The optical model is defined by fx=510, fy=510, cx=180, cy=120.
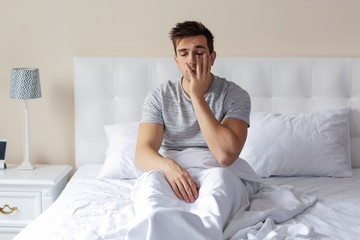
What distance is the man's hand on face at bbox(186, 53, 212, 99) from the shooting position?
2.15m

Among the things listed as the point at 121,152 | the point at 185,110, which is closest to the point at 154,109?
the point at 185,110

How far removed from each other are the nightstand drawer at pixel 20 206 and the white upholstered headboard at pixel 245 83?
48 cm

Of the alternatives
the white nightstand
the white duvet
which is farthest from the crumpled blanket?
the white nightstand

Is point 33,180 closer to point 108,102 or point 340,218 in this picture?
point 108,102

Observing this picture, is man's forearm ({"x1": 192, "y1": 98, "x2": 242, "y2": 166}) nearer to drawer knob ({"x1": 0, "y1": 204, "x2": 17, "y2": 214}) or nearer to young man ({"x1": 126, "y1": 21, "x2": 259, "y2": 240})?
young man ({"x1": 126, "y1": 21, "x2": 259, "y2": 240})

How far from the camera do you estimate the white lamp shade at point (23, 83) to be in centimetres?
280

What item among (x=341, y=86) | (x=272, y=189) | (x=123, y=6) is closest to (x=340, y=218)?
(x=272, y=189)

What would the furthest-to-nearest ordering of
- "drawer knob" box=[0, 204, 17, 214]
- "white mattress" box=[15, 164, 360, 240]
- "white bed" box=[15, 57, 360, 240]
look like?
"drawer knob" box=[0, 204, 17, 214] < "white bed" box=[15, 57, 360, 240] < "white mattress" box=[15, 164, 360, 240]

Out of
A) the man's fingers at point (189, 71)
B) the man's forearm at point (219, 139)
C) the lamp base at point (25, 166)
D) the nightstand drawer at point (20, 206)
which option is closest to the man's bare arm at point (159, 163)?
the man's forearm at point (219, 139)

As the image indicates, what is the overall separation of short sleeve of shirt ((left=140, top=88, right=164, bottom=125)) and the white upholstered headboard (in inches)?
24.7

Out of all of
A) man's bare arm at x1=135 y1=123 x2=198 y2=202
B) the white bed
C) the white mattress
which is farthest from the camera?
the white bed

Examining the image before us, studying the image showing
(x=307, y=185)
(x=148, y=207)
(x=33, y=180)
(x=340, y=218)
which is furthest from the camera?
(x=33, y=180)

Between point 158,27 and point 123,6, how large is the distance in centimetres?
24

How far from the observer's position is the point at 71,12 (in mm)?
3004
